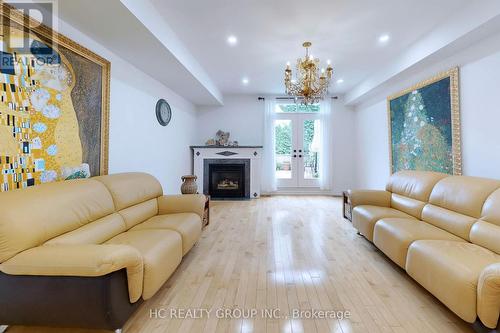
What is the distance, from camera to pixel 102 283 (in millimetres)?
1246

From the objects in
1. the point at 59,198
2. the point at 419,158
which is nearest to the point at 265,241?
the point at 59,198

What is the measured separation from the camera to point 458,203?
2.19 metres

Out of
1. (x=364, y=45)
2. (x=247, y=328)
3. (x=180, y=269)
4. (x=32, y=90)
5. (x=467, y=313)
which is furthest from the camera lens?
(x=364, y=45)

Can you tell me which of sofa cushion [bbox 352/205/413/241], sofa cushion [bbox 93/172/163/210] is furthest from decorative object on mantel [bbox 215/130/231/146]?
sofa cushion [bbox 352/205/413/241]

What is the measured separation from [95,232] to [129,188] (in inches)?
27.6

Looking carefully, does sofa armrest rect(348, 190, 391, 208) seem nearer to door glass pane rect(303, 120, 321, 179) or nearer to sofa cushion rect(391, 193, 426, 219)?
sofa cushion rect(391, 193, 426, 219)

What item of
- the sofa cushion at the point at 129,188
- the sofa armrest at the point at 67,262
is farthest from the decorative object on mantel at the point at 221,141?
the sofa armrest at the point at 67,262

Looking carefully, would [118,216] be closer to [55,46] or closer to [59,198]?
[59,198]

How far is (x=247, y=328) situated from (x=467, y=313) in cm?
138

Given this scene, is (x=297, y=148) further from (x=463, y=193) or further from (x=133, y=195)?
(x=133, y=195)

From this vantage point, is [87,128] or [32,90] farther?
[87,128]

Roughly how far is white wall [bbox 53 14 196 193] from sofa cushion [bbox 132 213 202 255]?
3.46 feet

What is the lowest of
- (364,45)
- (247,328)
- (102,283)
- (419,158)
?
(247,328)

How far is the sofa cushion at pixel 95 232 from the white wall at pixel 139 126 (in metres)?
1.06
